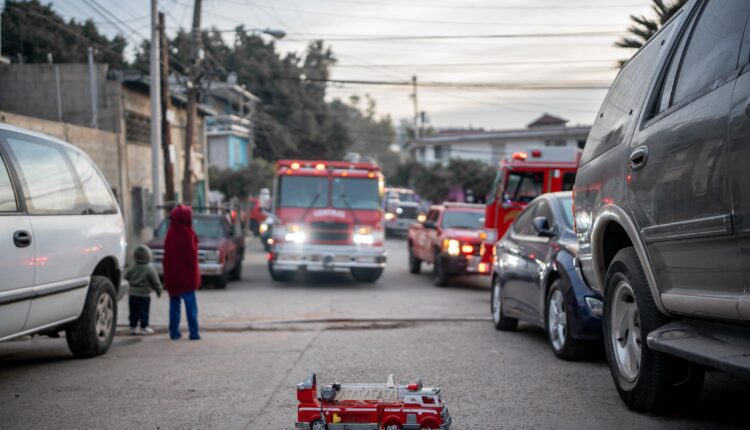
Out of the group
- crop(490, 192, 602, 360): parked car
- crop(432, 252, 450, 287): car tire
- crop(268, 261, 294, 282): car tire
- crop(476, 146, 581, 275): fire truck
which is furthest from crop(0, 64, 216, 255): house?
crop(490, 192, 602, 360): parked car

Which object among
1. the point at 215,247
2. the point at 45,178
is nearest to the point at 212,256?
the point at 215,247

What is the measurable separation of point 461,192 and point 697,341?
45396mm

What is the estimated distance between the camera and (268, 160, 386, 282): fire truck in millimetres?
17031

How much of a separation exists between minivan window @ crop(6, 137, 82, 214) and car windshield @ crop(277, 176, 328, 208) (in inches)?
387

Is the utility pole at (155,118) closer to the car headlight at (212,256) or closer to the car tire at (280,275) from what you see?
the car tire at (280,275)

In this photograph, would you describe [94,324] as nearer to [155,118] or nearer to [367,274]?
[367,274]

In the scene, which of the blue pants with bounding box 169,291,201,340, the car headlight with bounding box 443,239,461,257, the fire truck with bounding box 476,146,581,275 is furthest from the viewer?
the car headlight with bounding box 443,239,461,257

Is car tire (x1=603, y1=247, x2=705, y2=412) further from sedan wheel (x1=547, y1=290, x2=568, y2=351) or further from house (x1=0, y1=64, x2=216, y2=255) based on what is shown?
house (x1=0, y1=64, x2=216, y2=255)

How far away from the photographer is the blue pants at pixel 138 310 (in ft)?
33.3

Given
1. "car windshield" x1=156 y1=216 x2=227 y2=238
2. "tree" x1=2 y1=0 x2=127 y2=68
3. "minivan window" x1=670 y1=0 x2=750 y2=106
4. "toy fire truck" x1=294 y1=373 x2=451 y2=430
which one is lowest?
"toy fire truck" x1=294 y1=373 x2=451 y2=430

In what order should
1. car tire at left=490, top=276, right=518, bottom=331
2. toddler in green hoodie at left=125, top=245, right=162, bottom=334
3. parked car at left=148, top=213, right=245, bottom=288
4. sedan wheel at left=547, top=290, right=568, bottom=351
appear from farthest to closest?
1. parked car at left=148, top=213, right=245, bottom=288
2. toddler in green hoodie at left=125, top=245, right=162, bottom=334
3. car tire at left=490, top=276, right=518, bottom=331
4. sedan wheel at left=547, top=290, right=568, bottom=351

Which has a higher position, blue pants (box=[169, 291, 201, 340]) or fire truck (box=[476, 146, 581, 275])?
fire truck (box=[476, 146, 581, 275])

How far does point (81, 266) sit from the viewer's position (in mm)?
7391

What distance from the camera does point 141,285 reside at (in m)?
10.1
